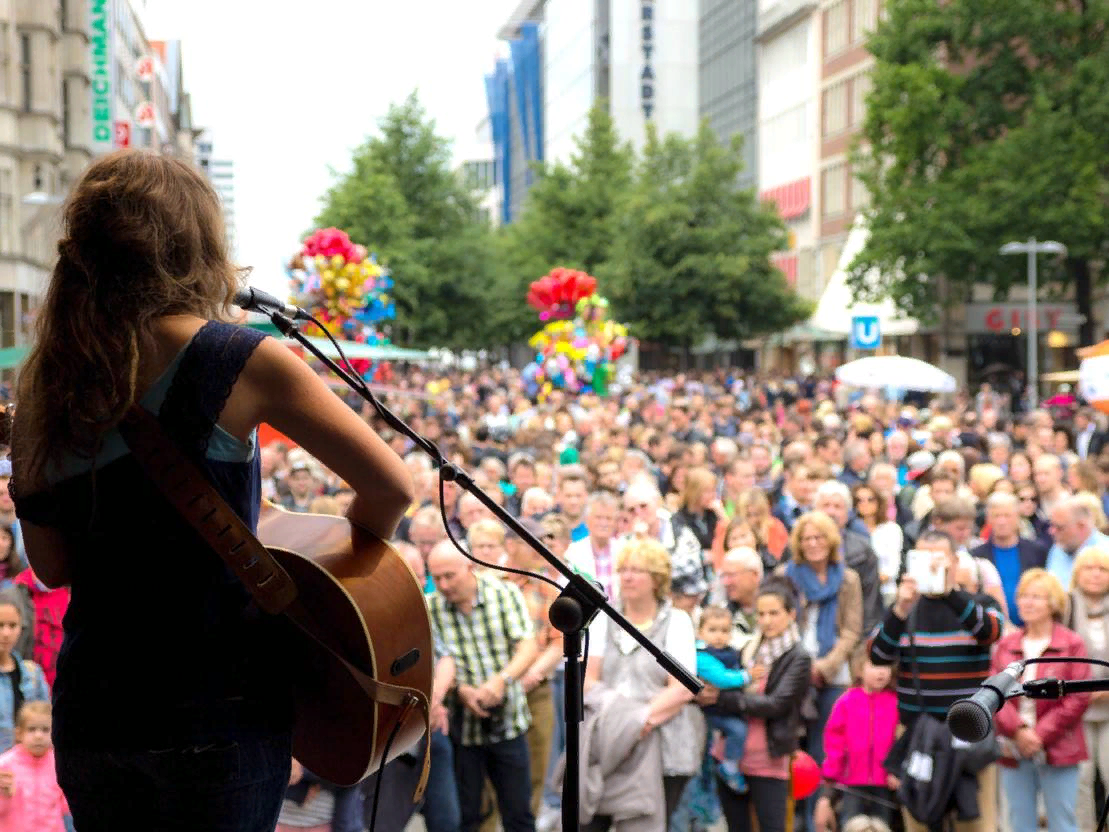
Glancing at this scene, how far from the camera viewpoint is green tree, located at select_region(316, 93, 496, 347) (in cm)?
6341

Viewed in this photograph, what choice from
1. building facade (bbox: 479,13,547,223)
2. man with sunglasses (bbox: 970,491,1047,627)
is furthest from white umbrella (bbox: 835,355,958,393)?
building facade (bbox: 479,13,547,223)

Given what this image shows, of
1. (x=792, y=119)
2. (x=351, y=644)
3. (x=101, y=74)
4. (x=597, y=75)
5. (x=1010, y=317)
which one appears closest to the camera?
(x=351, y=644)

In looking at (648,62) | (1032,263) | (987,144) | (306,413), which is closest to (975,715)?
(306,413)

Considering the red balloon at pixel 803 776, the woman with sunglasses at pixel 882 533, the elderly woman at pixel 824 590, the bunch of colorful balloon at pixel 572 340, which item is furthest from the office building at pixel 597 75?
the red balloon at pixel 803 776

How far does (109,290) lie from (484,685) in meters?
5.08

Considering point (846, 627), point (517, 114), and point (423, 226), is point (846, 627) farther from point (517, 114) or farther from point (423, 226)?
point (517, 114)

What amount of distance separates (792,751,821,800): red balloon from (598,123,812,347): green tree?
163ft

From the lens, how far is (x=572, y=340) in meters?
31.4

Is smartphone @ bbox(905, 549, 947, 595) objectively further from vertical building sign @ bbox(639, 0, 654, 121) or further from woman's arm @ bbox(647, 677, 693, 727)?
vertical building sign @ bbox(639, 0, 654, 121)

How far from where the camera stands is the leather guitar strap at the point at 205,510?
2740 millimetres

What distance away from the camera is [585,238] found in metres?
67.9

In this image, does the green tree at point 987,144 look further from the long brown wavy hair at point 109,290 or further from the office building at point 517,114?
the office building at point 517,114

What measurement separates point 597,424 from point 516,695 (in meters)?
13.1

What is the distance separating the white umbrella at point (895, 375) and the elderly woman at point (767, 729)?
48.1 ft
